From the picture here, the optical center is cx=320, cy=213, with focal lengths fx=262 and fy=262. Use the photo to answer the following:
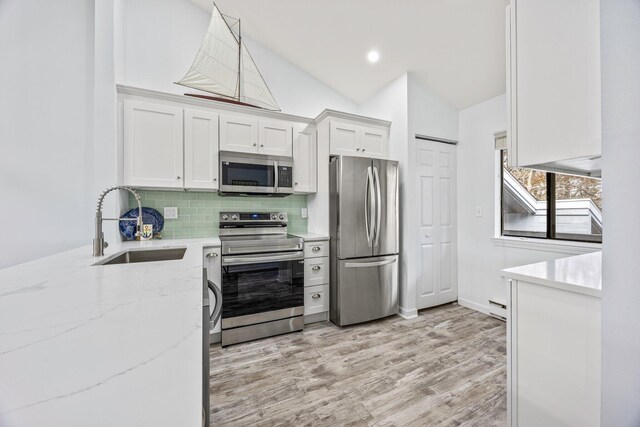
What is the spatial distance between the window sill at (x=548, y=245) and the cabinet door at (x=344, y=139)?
1882 mm

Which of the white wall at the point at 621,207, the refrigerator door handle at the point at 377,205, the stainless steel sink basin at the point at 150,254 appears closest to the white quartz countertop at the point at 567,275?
the white wall at the point at 621,207

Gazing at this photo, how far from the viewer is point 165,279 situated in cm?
94

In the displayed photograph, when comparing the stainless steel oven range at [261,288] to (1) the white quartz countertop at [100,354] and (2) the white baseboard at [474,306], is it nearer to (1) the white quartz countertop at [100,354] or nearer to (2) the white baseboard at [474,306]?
(1) the white quartz countertop at [100,354]

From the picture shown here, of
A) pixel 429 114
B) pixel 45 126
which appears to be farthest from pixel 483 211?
pixel 45 126

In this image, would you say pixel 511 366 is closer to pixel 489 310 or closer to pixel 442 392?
pixel 442 392

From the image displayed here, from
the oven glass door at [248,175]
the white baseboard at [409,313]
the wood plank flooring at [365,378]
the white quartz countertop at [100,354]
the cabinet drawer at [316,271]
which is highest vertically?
the oven glass door at [248,175]

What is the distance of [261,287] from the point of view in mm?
2469

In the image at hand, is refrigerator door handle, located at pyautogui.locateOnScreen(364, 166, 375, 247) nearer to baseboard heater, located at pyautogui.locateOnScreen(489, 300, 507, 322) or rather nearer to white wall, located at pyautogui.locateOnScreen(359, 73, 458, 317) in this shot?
white wall, located at pyautogui.locateOnScreen(359, 73, 458, 317)

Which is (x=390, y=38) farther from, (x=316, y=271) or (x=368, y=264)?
(x=316, y=271)

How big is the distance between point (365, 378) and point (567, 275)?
137cm

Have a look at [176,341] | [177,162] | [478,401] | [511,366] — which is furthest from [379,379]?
[177,162]

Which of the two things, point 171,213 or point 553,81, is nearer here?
point 553,81

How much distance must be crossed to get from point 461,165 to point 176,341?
3.60 metres

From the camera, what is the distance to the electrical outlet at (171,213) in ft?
→ 8.86
